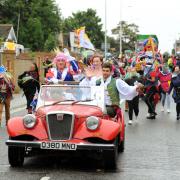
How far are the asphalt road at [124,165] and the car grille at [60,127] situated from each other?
534 millimetres

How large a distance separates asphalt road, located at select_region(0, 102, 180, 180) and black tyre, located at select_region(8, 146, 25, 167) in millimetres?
105

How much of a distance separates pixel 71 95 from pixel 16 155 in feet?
4.81

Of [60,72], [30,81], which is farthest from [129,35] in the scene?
[60,72]

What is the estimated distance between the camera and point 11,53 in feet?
99.7

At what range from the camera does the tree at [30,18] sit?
2852 inches

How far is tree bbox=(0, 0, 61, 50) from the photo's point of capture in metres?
72.4

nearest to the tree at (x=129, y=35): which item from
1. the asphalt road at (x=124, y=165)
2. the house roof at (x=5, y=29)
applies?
the house roof at (x=5, y=29)

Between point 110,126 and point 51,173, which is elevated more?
point 110,126

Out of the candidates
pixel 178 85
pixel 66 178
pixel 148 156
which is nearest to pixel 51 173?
pixel 66 178

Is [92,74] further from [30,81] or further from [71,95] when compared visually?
[30,81]

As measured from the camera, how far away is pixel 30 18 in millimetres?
72625

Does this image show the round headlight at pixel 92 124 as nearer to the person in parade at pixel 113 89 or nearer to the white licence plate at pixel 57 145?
the white licence plate at pixel 57 145

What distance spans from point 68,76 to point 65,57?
16.3 inches

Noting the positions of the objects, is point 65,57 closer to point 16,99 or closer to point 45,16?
point 16,99
